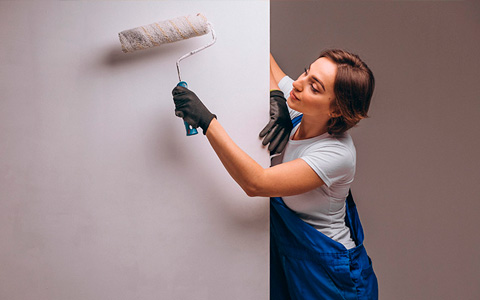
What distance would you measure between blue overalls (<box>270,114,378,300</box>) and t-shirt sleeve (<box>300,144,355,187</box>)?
18cm

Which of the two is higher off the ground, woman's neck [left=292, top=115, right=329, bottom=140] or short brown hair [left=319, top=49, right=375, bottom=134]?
short brown hair [left=319, top=49, right=375, bottom=134]

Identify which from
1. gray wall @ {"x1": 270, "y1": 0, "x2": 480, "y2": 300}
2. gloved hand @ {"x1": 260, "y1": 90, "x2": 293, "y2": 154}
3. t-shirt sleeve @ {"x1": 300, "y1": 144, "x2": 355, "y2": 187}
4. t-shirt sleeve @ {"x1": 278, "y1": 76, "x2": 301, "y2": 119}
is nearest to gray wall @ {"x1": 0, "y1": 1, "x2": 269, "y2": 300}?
gloved hand @ {"x1": 260, "y1": 90, "x2": 293, "y2": 154}

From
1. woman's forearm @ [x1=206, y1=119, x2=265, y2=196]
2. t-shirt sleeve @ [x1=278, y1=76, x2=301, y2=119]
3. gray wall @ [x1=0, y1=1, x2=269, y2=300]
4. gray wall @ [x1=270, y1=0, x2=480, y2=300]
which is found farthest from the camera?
gray wall @ [x1=270, y1=0, x2=480, y2=300]

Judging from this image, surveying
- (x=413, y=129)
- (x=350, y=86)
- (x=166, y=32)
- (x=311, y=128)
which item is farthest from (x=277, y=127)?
(x=413, y=129)

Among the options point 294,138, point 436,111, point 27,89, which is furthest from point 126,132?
point 436,111

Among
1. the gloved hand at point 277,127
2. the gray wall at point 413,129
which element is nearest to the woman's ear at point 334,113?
the gloved hand at point 277,127

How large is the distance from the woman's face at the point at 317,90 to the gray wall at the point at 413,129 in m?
1.03

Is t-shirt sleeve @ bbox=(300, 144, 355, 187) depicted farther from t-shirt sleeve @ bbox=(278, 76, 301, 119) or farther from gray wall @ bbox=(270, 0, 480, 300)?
gray wall @ bbox=(270, 0, 480, 300)

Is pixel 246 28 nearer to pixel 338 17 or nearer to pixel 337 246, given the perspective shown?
pixel 337 246

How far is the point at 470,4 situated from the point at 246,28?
1533 millimetres

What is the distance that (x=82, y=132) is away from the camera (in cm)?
108

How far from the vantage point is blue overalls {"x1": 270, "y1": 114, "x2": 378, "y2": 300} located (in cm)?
112

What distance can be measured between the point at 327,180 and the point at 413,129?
124 cm

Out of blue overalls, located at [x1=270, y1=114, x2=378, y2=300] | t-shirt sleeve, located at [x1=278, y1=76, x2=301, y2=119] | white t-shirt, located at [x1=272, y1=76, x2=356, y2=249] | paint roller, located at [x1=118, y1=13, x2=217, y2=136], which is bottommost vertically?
blue overalls, located at [x1=270, y1=114, x2=378, y2=300]
